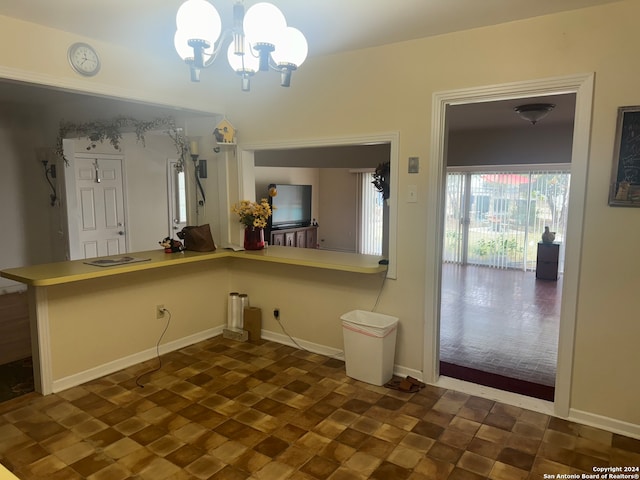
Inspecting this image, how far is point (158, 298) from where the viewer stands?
12.6 feet

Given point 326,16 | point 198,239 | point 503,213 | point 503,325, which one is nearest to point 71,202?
point 198,239

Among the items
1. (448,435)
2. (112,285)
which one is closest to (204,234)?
(112,285)

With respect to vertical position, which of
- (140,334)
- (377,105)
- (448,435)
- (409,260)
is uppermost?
(377,105)

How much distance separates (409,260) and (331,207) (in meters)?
7.39

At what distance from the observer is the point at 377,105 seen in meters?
3.32

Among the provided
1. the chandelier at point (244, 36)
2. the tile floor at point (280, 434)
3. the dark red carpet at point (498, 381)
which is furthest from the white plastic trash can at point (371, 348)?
the chandelier at point (244, 36)

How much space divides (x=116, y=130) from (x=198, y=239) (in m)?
1.83

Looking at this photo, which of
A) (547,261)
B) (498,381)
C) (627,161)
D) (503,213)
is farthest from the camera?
(503,213)

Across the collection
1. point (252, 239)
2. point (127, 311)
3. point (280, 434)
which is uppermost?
point (252, 239)

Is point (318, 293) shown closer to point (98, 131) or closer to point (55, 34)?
point (55, 34)

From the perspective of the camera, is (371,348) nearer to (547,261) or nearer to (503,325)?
(503,325)

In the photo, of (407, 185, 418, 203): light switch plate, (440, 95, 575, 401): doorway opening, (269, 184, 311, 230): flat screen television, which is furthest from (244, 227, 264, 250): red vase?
(269, 184, 311, 230): flat screen television

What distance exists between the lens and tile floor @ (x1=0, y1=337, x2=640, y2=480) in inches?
90.6

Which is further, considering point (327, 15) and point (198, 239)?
point (198, 239)
